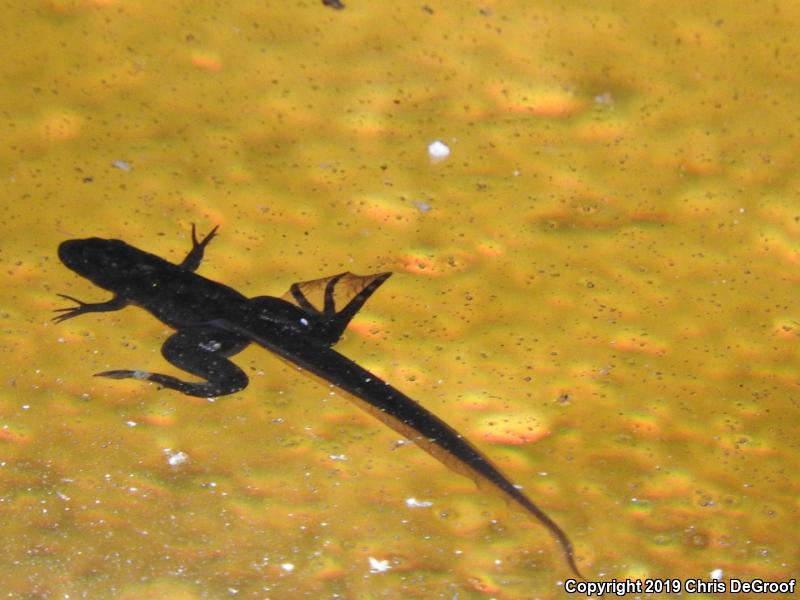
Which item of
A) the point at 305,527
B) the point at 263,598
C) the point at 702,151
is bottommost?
the point at 263,598

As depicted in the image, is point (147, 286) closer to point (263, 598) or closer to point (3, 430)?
point (3, 430)

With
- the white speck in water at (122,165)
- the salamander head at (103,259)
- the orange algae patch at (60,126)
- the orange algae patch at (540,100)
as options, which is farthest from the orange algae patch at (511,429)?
the orange algae patch at (60,126)

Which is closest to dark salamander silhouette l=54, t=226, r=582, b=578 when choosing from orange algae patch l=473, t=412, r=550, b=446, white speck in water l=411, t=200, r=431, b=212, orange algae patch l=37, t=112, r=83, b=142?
orange algae patch l=473, t=412, r=550, b=446

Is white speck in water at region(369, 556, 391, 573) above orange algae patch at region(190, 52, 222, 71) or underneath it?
underneath

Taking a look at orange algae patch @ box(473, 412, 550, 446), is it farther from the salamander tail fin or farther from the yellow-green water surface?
the salamander tail fin

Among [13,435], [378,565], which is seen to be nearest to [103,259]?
[13,435]

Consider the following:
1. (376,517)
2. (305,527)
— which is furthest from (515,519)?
(305,527)

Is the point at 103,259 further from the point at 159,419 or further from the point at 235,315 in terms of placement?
A: the point at 159,419
